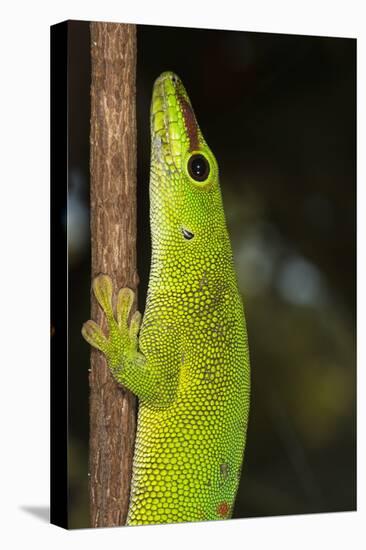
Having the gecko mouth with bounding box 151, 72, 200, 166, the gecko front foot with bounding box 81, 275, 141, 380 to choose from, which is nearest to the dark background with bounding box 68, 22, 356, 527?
the gecko mouth with bounding box 151, 72, 200, 166

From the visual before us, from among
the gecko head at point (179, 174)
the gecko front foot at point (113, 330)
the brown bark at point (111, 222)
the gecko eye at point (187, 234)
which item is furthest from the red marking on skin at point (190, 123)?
the gecko front foot at point (113, 330)

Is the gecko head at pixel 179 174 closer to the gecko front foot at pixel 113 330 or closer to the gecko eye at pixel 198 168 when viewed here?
the gecko eye at pixel 198 168

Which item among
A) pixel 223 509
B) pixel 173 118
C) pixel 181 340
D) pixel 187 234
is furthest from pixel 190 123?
pixel 223 509

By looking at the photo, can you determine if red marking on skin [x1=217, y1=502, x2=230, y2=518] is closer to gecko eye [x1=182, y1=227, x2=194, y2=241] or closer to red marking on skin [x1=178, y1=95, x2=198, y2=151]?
gecko eye [x1=182, y1=227, x2=194, y2=241]

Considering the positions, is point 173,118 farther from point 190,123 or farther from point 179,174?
point 179,174
